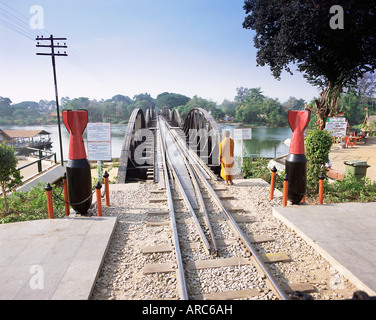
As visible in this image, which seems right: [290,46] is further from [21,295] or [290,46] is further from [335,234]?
[21,295]

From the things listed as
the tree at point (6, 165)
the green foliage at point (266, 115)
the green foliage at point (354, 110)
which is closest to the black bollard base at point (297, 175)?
the tree at point (6, 165)

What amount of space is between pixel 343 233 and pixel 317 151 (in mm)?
3279

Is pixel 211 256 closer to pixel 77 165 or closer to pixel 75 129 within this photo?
pixel 77 165

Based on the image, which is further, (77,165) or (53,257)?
(77,165)

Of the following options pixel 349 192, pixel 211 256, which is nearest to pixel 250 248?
pixel 211 256

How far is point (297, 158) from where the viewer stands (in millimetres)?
5625

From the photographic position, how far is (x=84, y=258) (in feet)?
12.3

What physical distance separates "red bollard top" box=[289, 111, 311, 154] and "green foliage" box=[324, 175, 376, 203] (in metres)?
2.35

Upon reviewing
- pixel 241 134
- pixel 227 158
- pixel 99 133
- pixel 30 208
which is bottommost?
pixel 30 208

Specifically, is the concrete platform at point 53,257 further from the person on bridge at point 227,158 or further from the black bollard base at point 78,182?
the person on bridge at point 227,158

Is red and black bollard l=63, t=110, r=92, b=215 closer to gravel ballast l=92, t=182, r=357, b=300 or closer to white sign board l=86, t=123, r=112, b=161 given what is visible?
gravel ballast l=92, t=182, r=357, b=300
